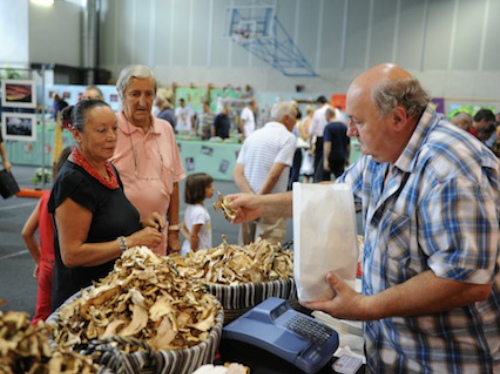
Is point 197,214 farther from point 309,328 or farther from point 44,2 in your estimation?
point 44,2

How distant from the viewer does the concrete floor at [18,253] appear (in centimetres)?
371

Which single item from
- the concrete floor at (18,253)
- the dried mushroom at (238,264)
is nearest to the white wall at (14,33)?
the concrete floor at (18,253)

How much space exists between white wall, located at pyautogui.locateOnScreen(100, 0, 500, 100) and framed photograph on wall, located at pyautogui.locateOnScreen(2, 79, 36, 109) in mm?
9035

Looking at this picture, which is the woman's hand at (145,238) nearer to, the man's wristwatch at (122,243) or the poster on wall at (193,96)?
the man's wristwatch at (122,243)

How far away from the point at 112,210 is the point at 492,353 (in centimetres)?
140

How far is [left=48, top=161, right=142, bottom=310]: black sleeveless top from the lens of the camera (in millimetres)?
1833

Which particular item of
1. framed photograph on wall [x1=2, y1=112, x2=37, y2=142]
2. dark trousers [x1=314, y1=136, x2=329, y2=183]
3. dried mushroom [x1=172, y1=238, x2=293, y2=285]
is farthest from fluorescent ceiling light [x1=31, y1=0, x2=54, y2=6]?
dried mushroom [x1=172, y1=238, x2=293, y2=285]

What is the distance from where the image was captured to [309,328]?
132 cm

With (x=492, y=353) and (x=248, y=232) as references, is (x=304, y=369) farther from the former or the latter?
(x=248, y=232)

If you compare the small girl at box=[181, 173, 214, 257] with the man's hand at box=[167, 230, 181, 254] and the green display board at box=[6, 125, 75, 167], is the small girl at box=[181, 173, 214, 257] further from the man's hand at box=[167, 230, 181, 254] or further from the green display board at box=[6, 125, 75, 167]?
the green display board at box=[6, 125, 75, 167]

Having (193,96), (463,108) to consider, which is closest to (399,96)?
(463,108)

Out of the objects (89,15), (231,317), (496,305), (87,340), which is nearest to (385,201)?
(496,305)

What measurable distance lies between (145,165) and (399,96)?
1576mm

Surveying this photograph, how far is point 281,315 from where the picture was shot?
53.4 inches
